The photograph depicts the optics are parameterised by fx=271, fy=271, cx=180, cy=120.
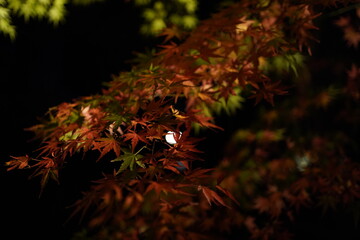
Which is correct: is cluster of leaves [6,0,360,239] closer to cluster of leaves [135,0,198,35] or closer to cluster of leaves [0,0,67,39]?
cluster of leaves [135,0,198,35]

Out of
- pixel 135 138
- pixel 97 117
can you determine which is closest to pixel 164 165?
pixel 135 138

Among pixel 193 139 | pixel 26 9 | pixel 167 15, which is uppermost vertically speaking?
pixel 26 9

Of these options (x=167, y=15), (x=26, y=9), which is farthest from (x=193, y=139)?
(x=167, y=15)

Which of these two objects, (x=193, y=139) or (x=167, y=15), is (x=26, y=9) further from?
(x=193, y=139)

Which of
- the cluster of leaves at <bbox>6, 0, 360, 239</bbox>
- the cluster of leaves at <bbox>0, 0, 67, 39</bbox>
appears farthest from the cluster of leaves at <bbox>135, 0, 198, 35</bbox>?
the cluster of leaves at <bbox>0, 0, 67, 39</bbox>

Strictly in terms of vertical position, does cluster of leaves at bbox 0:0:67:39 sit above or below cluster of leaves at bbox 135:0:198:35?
above

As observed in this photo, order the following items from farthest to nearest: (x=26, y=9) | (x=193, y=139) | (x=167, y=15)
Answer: (x=167, y=15)
(x=26, y=9)
(x=193, y=139)

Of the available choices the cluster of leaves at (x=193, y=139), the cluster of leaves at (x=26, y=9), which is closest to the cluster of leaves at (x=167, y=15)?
the cluster of leaves at (x=193, y=139)

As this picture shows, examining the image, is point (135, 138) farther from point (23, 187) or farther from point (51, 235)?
point (51, 235)

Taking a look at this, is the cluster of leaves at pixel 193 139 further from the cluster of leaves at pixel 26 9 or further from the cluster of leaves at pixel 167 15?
the cluster of leaves at pixel 26 9
